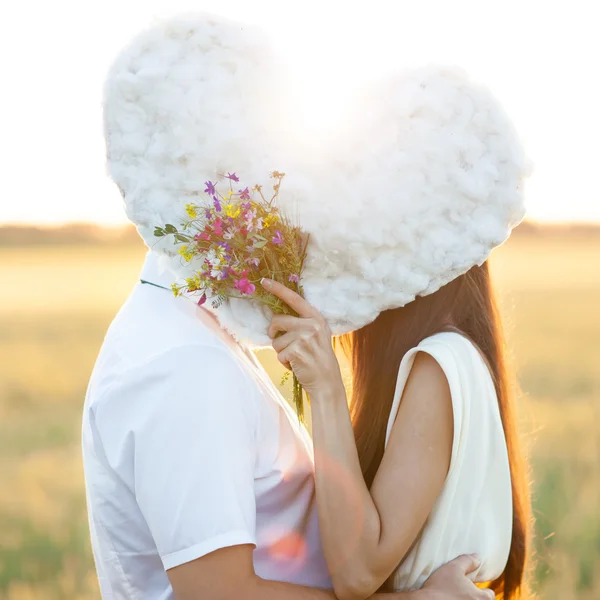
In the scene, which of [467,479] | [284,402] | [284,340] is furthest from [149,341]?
[467,479]

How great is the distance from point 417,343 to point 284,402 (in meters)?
0.46

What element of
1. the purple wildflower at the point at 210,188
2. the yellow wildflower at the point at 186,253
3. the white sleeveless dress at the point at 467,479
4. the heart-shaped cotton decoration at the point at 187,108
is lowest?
the white sleeveless dress at the point at 467,479

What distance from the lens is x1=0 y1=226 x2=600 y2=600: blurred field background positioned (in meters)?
6.33

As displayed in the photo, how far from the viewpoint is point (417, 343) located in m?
2.41

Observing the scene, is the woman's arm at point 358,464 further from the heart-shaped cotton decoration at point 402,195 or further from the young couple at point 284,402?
the heart-shaped cotton decoration at point 402,195

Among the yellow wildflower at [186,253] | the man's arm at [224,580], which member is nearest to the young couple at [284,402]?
the man's arm at [224,580]

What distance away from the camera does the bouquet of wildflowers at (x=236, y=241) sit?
2.02 meters

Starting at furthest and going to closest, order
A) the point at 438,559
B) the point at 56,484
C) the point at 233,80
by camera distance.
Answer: the point at 56,484 → the point at 438,559 → the point at 233,80

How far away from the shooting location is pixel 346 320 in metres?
2.20

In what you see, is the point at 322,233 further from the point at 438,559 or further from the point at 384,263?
the point at 438,559

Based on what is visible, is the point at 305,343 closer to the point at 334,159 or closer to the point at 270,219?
the point at 270,219

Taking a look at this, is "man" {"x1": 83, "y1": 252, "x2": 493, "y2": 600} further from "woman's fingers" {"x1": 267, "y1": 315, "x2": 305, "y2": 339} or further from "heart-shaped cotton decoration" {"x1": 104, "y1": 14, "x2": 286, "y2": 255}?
"heart-shaped cotton decoration" {"x1": 104, "y1": 14, "x2": 286, "y2": 255}

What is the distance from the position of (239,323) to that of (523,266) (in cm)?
3567

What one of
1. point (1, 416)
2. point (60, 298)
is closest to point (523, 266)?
point (60, 298)
